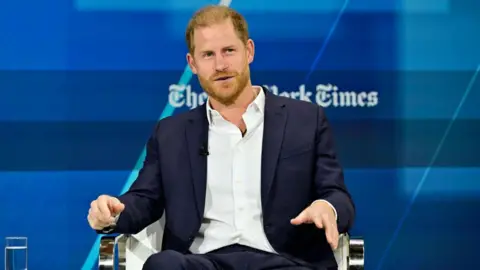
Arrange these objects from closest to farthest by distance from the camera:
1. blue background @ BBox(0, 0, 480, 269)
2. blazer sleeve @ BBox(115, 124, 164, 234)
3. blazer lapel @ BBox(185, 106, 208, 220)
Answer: blazer sleeve @ BBox(115, 124, 164, 234), blazer lapel @ BBox(185, 106, 208, 220), blue background @ BBox(0, 0, 480, 269)

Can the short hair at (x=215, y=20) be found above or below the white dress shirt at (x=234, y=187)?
above

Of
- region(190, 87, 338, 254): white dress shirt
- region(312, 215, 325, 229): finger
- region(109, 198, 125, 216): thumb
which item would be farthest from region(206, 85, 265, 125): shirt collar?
region(312, 215, 325, 229): finger

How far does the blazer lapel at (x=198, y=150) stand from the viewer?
101 inches

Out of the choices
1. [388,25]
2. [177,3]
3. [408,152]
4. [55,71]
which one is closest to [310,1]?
[388,25]

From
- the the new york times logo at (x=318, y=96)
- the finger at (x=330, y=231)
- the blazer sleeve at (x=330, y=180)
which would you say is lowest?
the finger at (x=330, y=231)

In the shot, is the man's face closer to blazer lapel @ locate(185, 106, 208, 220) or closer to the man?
the man

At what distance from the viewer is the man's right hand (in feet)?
7.55

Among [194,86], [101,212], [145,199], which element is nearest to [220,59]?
[145,199]

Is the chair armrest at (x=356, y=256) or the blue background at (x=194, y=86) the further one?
the blue background at (x=194, y=86)

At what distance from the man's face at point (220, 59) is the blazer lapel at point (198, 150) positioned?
15cm

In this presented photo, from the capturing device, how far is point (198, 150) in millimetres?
2629

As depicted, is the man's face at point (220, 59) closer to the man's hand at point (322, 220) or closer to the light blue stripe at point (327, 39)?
the man's hand at point (322, 220)

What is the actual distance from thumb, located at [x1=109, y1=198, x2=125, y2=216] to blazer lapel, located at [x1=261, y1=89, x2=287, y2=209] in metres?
0.46

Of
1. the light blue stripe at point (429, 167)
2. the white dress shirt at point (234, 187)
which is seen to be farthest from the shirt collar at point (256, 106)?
the light blue stripe at point (429, 167)
